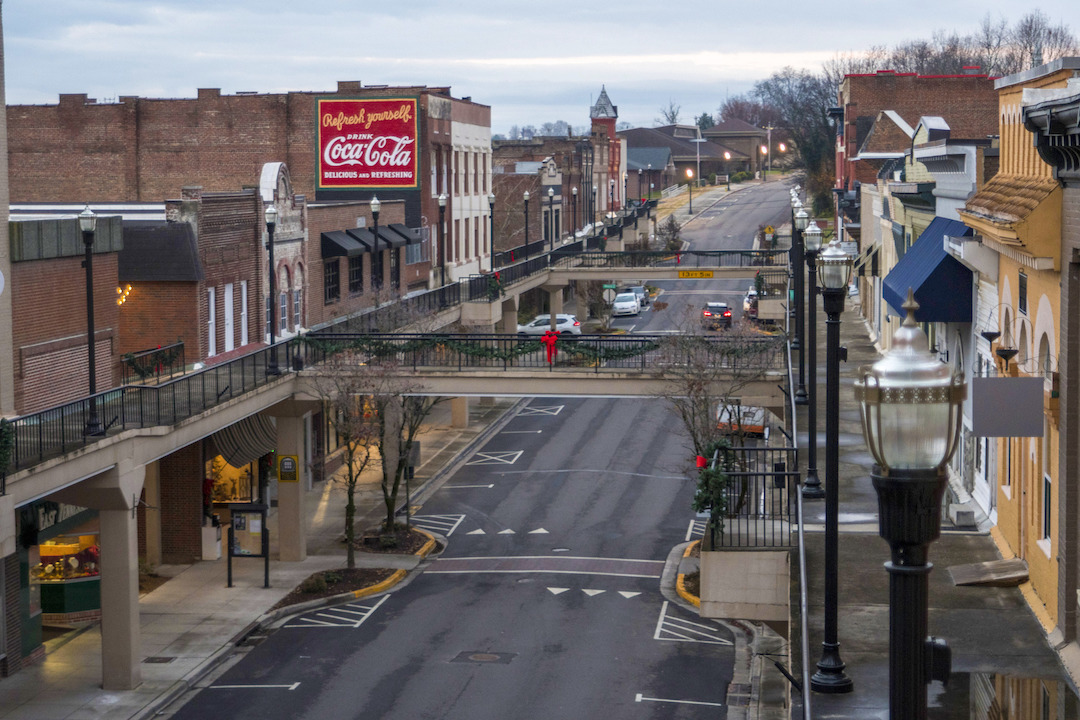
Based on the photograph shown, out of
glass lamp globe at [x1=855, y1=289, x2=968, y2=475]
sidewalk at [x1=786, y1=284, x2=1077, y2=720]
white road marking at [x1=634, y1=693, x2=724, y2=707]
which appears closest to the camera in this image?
glass lamp globe at [x1=855, y1=289, x2=968, y2=475]

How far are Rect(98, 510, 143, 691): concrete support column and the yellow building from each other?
1624 centimetres

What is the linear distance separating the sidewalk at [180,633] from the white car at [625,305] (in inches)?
1715

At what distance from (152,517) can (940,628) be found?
1046 inches

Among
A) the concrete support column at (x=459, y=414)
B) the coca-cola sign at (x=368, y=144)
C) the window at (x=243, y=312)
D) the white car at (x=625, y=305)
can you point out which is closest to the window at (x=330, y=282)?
the window at (x=243, y=312)

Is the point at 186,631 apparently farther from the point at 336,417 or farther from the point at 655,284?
the point at 655,284

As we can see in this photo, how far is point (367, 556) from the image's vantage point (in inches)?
1457

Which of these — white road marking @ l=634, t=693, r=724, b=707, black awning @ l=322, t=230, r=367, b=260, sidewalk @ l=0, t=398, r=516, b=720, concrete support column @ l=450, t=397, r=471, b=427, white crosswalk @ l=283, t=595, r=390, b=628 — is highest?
black awning @ l=322, t=230, r=367, b=260

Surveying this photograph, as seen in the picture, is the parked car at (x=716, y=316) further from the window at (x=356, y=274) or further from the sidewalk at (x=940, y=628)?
the sidewalk at (x=940, y=628)

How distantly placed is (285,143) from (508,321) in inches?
540

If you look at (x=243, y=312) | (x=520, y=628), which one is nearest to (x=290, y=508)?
A: (x=243, y=312)

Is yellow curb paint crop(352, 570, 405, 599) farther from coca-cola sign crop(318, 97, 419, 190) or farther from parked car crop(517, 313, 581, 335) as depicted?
parked car crop(517, 313, 581, 335)

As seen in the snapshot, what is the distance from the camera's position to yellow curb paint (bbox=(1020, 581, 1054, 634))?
1499 cm

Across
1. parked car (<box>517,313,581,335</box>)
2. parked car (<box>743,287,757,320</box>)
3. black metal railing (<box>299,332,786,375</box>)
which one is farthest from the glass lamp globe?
parked car (<box>743,287,757,320</box>)

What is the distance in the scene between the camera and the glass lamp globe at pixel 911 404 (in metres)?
5.68
